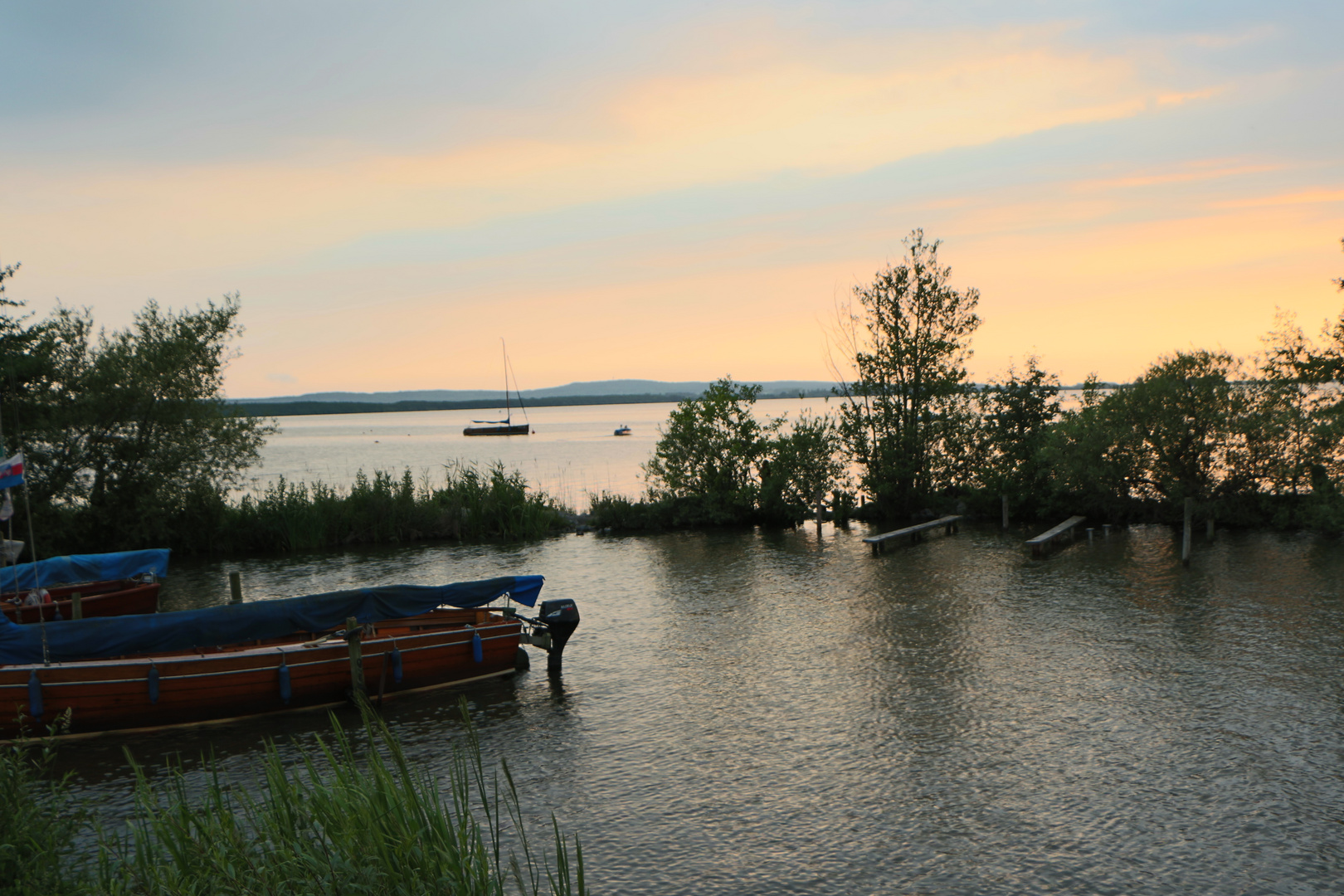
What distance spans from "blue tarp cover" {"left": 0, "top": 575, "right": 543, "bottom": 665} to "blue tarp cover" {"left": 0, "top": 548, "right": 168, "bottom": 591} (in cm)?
711

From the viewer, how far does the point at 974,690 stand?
1408 centimetres

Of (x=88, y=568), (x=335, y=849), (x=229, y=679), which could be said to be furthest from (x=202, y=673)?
(x=88, y=568)

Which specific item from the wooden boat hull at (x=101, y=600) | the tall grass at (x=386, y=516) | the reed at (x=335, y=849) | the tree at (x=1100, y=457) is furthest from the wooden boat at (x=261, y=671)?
the tree at (x=1100, y=457)

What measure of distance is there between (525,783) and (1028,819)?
19.4 ft

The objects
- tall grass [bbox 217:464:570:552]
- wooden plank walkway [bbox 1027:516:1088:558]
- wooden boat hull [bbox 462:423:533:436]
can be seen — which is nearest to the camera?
wooden plank walkway [bbox 1027:516:1088:558]

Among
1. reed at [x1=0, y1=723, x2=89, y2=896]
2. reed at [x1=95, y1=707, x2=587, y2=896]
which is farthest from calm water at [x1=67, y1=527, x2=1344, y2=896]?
reed at [x1=95, y1=707, x2=587, y2=896]

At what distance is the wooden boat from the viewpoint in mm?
13289

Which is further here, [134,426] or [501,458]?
[501,458]

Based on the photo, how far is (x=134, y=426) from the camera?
3020 centimetres

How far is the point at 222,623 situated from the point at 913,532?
21.6m

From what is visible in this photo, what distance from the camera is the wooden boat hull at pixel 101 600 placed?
19172mm

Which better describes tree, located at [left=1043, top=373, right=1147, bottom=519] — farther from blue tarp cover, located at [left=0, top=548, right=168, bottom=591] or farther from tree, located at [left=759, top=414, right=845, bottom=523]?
blue tarp cover, located at [left=0, top=548, right=168, bottom=591]

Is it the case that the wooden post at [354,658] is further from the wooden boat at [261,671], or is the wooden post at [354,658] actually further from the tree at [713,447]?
the tree at [713,447]

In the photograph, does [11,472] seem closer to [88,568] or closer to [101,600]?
[101,600]
